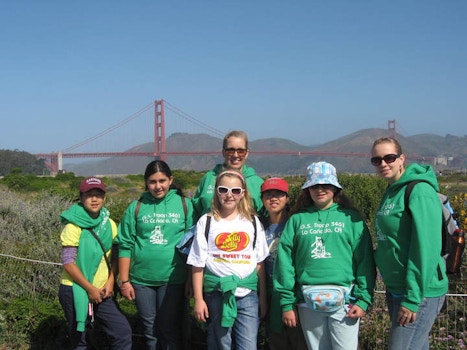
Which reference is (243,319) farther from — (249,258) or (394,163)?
(394,163)

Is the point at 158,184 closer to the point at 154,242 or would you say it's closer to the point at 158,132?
the point at 154,242

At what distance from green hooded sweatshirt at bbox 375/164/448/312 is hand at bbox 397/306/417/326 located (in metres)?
0.02

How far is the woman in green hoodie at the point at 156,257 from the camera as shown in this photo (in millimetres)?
3078

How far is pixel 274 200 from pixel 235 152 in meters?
0.44

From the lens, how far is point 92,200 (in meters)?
3.14

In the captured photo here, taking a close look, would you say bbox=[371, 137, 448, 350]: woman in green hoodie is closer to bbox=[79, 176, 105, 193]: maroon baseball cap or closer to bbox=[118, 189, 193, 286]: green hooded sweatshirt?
bbox=[118, 189, 193, 286]: green hooded sweatshirt

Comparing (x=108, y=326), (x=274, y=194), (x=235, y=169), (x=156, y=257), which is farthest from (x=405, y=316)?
(x=108, y=326)

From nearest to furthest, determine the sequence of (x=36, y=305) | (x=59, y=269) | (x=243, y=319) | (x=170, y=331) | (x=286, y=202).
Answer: (x=243, y=319), (x=286, y=202), (x=170, y=331), (x=36, y=305), (x=59, y=269)

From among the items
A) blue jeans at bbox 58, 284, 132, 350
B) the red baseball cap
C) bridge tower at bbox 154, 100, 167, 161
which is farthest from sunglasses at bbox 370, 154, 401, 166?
bridge tower at bbox 154, 100, 167, 161

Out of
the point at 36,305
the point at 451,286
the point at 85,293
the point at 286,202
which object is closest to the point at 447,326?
the point at 451,286

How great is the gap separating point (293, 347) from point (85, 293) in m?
1.32

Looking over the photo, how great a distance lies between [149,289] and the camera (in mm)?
3107

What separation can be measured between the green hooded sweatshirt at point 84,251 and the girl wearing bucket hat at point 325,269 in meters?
1.20

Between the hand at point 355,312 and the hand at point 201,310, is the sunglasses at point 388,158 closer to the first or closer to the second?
the hand at point 355,312
